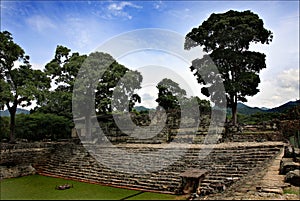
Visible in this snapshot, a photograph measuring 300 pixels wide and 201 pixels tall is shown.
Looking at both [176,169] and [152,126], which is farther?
[152,126]

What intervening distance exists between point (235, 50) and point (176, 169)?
10.4 metres

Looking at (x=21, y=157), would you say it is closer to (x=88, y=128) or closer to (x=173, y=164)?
(x=88, y=128)

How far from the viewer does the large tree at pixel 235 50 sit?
16.2 m

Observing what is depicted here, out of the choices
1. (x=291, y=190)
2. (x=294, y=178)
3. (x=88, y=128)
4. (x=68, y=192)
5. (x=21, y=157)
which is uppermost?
(x=88, y=128)

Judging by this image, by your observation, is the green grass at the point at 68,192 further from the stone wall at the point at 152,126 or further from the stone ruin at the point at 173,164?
the stone wall at the point at 152,126

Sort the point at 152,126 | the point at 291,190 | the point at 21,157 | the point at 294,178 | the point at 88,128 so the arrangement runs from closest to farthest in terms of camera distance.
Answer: the point at 291,190 < the point at 294,178 < the point at 21,157 < the point at 152,126 < the point at 88,128

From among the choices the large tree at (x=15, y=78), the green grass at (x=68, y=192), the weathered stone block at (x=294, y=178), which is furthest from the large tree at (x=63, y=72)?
the weathered stone block at (x=294, y=178)

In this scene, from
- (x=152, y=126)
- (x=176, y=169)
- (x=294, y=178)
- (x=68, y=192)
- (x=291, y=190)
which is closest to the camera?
(x=291, y=190)

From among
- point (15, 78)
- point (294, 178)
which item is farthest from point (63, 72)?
point (294, 178)

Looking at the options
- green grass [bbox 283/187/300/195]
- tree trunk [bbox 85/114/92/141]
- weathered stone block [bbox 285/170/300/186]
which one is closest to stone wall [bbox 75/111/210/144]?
tree trunk [bbox 85/114/92/141]

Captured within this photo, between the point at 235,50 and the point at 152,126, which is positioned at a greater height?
the point at 235,50

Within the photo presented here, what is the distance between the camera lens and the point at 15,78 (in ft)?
46.6

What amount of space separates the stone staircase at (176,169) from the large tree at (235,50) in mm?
6800

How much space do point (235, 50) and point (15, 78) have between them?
12839mm
